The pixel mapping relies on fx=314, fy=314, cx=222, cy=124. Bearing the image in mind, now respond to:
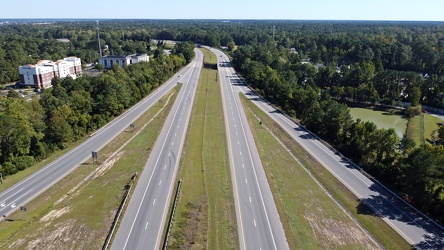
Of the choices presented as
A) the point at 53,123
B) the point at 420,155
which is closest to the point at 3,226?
the point at 53,123

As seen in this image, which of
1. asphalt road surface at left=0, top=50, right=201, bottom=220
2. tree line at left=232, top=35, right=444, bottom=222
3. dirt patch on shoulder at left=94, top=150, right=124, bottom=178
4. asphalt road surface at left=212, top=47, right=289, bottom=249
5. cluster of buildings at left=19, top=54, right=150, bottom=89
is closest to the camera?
asphalt road surface at left=212, top=47, right=289, bottom=249

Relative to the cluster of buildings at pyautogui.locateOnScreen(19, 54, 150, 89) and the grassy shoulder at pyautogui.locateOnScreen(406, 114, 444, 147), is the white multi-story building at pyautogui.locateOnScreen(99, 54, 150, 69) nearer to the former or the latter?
the cluster of buildings at pyautogui.locateOnScreen(19, 54, 150, 89)

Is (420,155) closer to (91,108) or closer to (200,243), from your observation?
(200,243)

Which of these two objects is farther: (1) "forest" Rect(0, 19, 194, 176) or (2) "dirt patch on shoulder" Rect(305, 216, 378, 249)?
(1) "forest" Rect(0, 19, 194, 176)

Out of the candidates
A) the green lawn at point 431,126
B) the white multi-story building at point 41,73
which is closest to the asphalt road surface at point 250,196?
the green lawn at point 431,126

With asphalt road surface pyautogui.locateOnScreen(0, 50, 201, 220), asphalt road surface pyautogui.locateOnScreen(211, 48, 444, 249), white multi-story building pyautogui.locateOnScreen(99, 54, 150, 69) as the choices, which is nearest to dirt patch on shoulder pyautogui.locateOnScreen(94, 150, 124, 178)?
asphalt road surface pyautogui.locateOnScreen(0, 50, 201, 220)

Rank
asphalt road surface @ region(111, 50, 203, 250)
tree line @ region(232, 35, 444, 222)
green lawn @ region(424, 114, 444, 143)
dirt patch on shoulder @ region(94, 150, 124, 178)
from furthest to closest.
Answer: green lawn @ region(424, 114, 444, 143), dirt patch on shoulder @ region(94, 150, 124, 178), tree line @ region(232, 35, 444, 222), asphalt road surface @ region(111, 50, 203, 250)

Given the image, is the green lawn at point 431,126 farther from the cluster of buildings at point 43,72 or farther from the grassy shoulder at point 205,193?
the cluster of buildings at point 43,72
